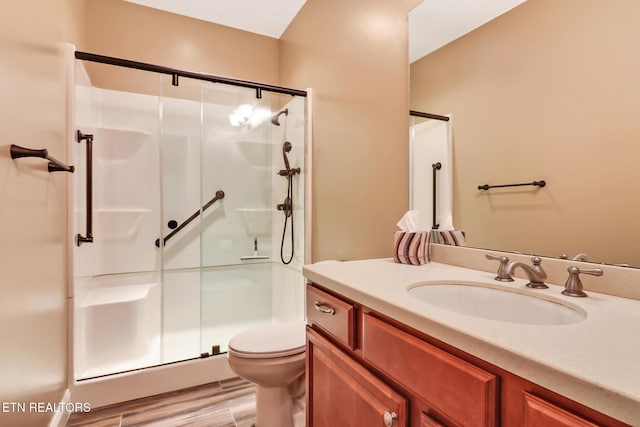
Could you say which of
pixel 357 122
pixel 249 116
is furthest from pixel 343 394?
pixel 249 116

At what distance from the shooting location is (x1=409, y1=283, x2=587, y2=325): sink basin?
83cm

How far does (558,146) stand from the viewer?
3.27 feet

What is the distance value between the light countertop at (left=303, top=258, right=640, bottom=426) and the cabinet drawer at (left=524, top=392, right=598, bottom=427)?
0.03 metres

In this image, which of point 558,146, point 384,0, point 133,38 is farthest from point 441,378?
point 133,38

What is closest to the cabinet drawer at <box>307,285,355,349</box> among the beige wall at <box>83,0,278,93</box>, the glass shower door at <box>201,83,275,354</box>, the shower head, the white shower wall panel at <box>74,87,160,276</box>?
the glass shower door at <box>201,83,275,354</box>

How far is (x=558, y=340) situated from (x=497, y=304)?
42 cm

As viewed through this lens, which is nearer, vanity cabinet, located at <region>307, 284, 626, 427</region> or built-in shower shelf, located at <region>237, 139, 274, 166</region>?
vanity cabinet, located at <region>307, 284, 626, 427</region>

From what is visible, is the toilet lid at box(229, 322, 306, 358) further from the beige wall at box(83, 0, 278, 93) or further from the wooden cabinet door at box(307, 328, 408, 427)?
the beige wall at box(83, 0, 278, 93)

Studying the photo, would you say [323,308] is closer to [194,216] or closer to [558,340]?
[558,340]

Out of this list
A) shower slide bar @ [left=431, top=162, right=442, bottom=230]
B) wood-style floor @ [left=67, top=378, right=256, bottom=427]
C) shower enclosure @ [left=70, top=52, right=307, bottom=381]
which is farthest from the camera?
shower enclosure @ [left=70, top=52, right=307, bottom=381]

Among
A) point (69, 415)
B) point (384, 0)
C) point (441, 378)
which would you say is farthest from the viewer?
point (69, 415)

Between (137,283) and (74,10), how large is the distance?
1972 millimetres

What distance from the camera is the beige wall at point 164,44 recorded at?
254 centimetres

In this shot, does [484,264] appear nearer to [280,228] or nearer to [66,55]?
[280,228]
